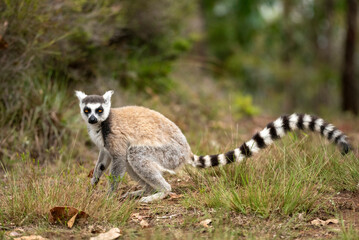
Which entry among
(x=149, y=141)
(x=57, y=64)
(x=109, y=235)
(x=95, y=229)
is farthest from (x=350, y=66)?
(x=109, y=235)

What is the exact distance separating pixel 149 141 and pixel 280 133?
4.98ft

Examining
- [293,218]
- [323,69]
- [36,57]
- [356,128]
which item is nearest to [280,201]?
[293,218]

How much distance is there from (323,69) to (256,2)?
442 centimetres

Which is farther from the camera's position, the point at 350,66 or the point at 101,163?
the point at 350,66

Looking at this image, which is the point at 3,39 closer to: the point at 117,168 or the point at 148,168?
the point at 117,168

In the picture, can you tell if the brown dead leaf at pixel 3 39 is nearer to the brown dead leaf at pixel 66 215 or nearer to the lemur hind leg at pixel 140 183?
the lemur hind leg at pixel 140 183

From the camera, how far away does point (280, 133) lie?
15.5 ft

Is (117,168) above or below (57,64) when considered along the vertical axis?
below

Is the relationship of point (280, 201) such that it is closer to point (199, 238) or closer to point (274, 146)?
point (199, 238)

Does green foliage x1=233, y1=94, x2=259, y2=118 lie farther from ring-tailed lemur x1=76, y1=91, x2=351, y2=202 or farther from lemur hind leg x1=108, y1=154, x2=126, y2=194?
lemur hind leg x1=108, y1=154, x2=126, y2=194

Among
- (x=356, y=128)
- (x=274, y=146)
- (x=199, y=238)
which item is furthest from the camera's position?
(x=356, y=128)

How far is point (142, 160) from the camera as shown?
4.81 meters

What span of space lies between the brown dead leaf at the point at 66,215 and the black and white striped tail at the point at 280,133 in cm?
166

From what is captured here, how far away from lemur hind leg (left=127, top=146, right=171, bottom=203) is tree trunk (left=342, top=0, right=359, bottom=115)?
38.9 ft
